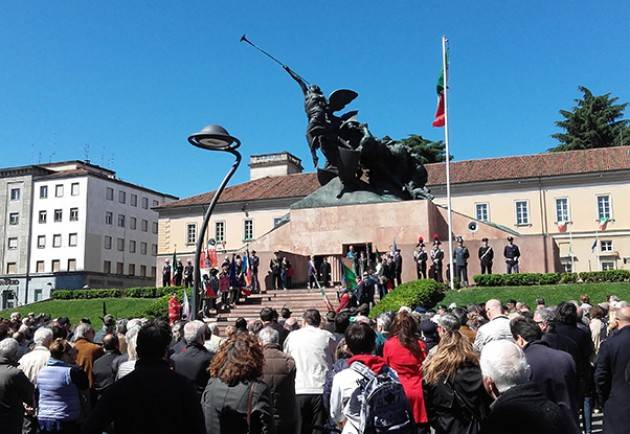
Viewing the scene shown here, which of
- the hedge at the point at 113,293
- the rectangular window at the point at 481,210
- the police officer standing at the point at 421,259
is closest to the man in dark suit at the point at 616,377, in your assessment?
the police officer standing at the point at 421,259

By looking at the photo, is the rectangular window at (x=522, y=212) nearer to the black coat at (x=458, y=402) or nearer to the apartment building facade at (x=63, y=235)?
the apartment building facade at (x=63, y=235)

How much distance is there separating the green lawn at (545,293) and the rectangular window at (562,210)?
31796 mm

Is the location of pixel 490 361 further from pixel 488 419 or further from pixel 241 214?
pixel 241 214

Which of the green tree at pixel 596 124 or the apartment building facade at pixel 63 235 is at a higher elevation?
the green tree at pixel 596 124

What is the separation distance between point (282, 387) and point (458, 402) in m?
1.50

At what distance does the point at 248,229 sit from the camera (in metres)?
61.1

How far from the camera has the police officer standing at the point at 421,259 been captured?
23125mm

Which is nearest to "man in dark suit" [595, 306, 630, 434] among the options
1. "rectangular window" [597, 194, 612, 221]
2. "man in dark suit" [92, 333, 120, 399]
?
"man in dark suit" [92, 333, 120, 399]

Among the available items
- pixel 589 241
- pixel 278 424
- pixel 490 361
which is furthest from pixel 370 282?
pixel 589 241

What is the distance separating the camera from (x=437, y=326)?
6836mm

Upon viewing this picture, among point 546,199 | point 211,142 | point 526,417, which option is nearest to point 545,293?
point 211,142

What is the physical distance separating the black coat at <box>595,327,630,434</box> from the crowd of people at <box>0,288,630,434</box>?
0.04 feet

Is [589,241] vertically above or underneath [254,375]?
above

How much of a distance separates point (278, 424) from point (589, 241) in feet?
171
